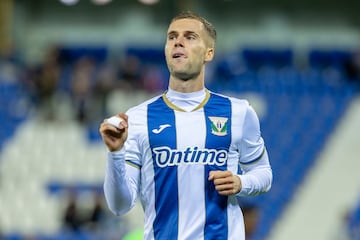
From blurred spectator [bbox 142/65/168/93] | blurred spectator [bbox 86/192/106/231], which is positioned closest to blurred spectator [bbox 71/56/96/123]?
blurred spectator [bbox 142/65/168/93]

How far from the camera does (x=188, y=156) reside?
440 centimetres

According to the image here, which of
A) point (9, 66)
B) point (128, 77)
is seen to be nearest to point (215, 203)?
point (128, 77)

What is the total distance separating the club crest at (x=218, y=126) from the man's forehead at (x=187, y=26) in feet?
1.31

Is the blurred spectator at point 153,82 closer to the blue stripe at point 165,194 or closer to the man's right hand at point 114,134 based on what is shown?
the blue stripe at point 165,194

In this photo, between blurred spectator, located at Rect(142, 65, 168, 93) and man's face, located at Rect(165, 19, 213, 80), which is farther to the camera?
blurred spectator, located at Rect(142, 65, 168, 93)

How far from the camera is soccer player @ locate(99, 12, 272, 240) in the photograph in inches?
173

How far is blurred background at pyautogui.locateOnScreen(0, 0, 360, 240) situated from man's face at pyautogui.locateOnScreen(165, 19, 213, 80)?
7836 millimetres

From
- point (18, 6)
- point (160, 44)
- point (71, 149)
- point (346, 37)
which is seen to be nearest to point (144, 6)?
point (160, 44)

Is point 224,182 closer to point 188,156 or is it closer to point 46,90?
point 188,156

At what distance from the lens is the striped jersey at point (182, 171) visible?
439 centimetres

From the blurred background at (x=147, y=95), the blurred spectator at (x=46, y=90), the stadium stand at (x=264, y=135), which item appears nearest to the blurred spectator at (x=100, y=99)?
the blurred background at (x=147, y=95)

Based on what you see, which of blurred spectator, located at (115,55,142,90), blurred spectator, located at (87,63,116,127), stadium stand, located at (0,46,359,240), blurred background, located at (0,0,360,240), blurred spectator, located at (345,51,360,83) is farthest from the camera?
blurred spectator, located at (345,51,360,83)

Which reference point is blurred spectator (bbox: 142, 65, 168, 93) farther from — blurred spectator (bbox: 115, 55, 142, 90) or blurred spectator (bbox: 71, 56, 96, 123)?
blurred spectator (bbox: 71, 56, 96, 123)

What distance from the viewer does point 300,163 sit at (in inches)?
589
